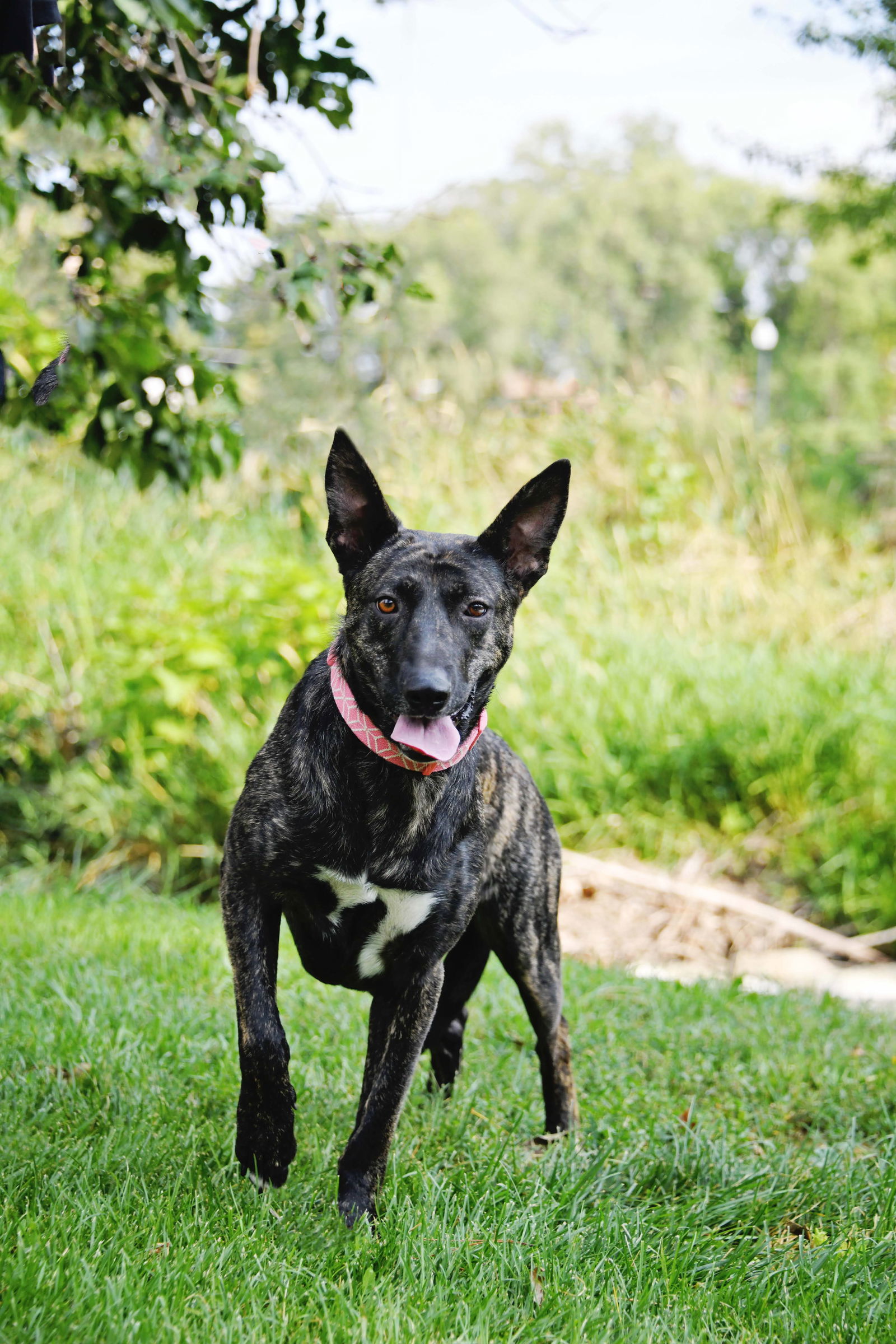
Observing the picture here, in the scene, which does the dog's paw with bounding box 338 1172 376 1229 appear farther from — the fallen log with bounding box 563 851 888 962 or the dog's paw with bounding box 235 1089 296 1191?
the fallen log with bounding box 563 851 888 962

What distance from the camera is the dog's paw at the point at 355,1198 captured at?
2.52 m

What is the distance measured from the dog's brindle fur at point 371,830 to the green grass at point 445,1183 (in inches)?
10.0

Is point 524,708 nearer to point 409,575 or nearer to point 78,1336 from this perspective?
point 409,575

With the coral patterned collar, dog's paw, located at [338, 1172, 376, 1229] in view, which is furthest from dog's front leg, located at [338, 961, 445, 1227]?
the coral patterned collar

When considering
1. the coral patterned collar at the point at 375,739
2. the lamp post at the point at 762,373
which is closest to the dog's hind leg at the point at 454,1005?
the coral patterned collar at the point at 375,739

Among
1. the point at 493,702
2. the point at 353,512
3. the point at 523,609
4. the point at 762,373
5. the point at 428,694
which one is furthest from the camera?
the point at 762,373

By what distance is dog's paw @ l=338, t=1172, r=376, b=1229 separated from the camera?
2.52m

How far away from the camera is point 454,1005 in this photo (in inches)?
137

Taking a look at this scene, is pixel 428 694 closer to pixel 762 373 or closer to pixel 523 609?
pixel 523 609

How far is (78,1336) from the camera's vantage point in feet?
6.13

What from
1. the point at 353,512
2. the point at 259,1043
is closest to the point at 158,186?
the point at 353,512

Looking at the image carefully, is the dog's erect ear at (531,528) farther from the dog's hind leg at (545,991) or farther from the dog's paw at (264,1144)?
the dog's paw at (264,1144)

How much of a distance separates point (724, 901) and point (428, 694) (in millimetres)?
4330

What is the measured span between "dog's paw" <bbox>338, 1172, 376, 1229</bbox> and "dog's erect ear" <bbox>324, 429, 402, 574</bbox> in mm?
1411
